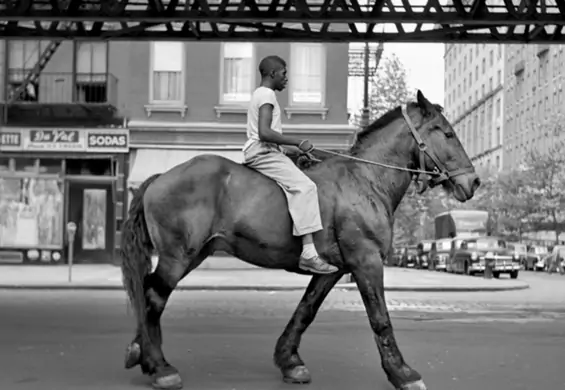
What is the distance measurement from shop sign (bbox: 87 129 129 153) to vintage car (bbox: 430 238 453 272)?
53.3ft

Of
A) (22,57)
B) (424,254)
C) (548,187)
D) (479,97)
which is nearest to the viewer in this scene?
(22,57)

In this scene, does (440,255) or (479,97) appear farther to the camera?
(479,97)

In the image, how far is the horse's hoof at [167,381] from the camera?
6594mm

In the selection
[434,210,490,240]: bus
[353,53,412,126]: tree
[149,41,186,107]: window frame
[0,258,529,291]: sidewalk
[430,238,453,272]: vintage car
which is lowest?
[430,238,453,272]: vintage car

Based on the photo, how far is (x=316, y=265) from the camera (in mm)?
6680

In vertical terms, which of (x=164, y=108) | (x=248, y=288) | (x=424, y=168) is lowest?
(x=248, y=288)

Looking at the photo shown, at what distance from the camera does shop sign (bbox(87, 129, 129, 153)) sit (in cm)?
3008

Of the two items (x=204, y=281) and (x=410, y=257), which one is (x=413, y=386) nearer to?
(x=204, y=281)

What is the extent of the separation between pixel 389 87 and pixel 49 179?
2521cm

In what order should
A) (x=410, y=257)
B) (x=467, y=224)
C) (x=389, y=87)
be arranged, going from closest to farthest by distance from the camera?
(x=467, y=224) < (x=389, y=87) < (x=410, y=257)

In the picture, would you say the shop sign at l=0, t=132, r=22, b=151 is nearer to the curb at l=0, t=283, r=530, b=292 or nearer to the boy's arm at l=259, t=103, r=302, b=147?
the curb at l=0, t=283, r=530, b=292

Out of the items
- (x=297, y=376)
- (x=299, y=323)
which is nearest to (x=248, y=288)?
(x=299, y=323)

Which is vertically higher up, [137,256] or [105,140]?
[105,140]

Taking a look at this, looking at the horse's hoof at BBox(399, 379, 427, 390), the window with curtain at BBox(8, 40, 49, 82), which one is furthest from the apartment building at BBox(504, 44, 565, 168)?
the horse's hoof at BBox(399, 379, 427, 390)
